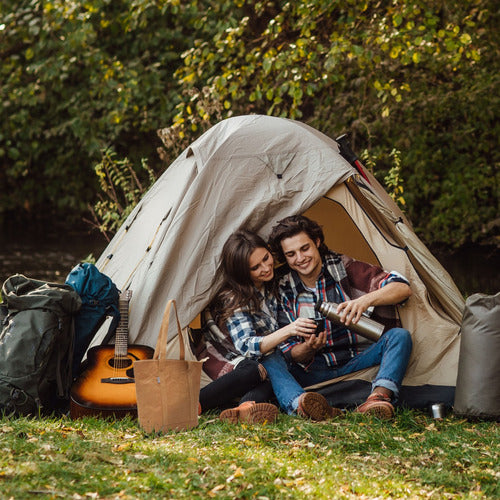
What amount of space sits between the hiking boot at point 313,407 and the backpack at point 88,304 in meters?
1.21

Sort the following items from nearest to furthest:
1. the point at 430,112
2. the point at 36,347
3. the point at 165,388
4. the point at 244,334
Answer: the point at 165,388
the point at 36,347
the point at 244,334
the point at 430,112

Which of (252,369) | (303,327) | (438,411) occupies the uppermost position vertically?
(303,327)

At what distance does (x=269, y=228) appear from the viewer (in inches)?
185

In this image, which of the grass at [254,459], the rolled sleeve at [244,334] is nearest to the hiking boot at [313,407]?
the grass at [254,459]

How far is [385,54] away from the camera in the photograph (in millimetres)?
9273

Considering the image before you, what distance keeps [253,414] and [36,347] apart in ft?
3.74

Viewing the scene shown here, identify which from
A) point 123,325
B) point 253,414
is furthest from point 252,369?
point 123,325

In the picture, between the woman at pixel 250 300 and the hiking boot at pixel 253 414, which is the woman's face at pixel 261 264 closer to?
the woman at pixel 250 300

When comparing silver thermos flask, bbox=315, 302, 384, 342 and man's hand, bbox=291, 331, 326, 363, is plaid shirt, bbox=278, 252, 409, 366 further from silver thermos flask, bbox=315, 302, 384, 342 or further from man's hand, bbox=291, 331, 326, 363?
silver thermos flask, bbox=315, 302, 384, 342

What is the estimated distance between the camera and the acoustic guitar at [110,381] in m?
4.01

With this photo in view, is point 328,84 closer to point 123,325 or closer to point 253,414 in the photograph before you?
point 123,325

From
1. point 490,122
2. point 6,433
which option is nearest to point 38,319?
point 6,433

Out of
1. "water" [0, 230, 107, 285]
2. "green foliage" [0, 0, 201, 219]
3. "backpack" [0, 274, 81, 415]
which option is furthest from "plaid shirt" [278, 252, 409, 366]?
"water" [0, 230, 107, 285]

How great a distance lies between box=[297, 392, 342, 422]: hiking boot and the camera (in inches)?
153
